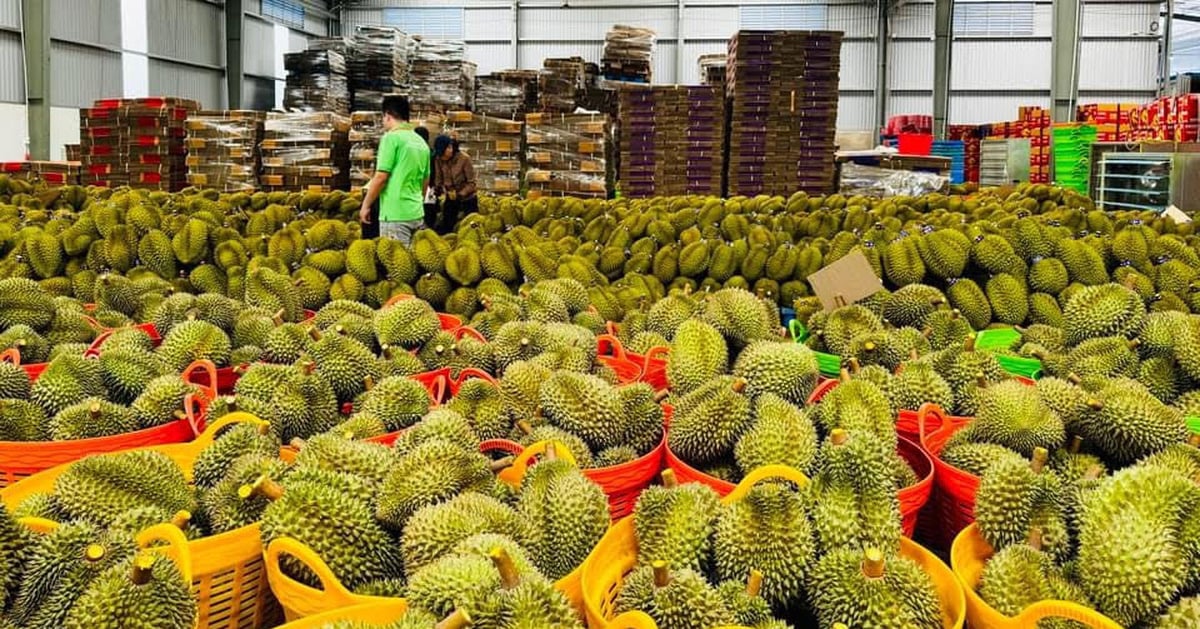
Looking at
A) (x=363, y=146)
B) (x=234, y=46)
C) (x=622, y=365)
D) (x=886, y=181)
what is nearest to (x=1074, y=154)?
(x=886, y=181)

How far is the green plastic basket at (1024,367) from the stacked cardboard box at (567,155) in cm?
674

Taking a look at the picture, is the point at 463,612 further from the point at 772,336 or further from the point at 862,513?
the point at 772,336

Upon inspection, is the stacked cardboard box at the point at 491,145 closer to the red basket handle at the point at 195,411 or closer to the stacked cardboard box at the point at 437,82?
the stacked cardboard box at the point at 437,82

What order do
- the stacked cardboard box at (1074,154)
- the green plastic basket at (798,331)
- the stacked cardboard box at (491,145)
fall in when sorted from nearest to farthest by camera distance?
the green plastic basket at (798,331)
the stacked cardboard box at (491,145)
the stacked cardboard box at (1074,154)

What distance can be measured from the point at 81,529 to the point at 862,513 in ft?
4.09

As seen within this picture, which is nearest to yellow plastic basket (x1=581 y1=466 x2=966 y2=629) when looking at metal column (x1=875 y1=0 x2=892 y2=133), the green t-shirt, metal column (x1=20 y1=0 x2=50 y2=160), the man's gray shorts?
the man's gray shorts

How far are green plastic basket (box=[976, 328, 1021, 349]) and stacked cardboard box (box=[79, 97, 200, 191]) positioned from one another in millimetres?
9593

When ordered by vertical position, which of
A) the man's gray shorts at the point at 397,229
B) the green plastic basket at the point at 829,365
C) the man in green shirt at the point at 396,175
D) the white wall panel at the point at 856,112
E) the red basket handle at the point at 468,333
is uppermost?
the white wall panel at the point at 856,112

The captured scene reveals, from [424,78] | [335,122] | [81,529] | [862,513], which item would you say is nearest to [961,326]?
[862,513]

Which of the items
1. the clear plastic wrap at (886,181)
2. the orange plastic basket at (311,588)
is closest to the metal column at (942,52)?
the clear plastic wrap at (886,181)

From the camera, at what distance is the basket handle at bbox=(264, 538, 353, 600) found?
1.40 m

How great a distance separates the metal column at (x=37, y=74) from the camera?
1054 centimetres

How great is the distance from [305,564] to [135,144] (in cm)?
1047

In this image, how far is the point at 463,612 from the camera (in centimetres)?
117
